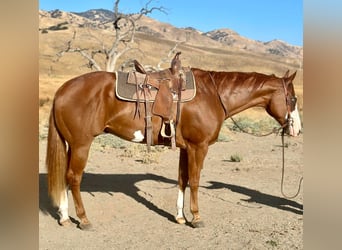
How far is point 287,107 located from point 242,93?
63 centimetres

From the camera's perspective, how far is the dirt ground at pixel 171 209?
14.9 ft

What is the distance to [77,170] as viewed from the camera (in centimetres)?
479

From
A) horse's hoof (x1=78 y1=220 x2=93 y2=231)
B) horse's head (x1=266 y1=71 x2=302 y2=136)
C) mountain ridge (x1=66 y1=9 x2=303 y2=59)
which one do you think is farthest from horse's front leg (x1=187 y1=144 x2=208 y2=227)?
mountain ridge (x1=66 y1=9 x2=303 y2=59)

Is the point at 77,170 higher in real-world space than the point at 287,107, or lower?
lower

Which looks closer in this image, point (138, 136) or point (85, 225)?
point (85, 225)

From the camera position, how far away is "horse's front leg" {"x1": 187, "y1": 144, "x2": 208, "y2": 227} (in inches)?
199

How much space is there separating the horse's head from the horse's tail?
112 inches

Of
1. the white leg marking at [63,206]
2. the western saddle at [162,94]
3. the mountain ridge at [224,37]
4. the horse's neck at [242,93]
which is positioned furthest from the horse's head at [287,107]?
the mountain ridge at [224,37]

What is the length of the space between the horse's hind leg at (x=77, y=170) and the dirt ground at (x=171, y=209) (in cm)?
18

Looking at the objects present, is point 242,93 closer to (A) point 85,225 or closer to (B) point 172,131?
(B) point 172,131

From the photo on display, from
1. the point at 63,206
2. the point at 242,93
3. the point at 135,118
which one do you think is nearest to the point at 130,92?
the point at 135,118

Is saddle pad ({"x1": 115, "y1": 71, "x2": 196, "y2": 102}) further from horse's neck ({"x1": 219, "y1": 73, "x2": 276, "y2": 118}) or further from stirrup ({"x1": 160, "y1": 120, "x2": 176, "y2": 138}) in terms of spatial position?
horse's neck ({"x1": 219, "y1": 73, "x2": 276, "y2": 118})
